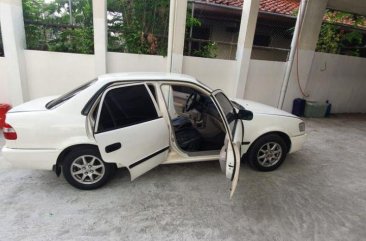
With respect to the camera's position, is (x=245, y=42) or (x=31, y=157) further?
(x=245, y=42)

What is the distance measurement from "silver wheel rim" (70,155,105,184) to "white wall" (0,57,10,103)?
3.69 metres

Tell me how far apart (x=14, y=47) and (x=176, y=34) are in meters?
3.48

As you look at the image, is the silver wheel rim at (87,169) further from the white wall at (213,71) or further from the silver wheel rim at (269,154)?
the white wall at (213,71)

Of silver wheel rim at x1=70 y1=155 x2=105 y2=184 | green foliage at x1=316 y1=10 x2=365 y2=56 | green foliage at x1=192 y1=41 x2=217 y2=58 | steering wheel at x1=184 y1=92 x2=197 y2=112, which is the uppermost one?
green foliage at x1=316 y1=10 x2=365 y2=56

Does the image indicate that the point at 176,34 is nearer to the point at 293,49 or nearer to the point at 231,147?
the point at 293,49

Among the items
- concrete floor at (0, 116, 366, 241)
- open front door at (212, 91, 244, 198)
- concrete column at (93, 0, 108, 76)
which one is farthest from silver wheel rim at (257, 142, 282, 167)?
concrete column at (93, 0, 108, 76)

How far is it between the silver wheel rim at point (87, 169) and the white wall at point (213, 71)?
148 inches

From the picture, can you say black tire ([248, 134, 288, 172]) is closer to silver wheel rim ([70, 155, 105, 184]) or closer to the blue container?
silver wheel rim ([70, 155, 105, 184])

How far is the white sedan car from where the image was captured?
265cm

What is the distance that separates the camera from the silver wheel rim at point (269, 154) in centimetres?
Result: 356

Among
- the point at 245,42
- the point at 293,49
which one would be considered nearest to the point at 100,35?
the point at 245,42

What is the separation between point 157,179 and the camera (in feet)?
10.9

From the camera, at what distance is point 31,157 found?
2664 mm

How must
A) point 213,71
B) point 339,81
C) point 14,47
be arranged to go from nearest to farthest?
point 14,47
point 213,71
point 339,81
